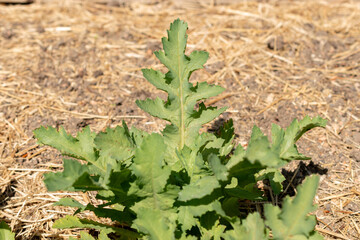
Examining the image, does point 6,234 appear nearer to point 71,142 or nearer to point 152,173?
point 71,142

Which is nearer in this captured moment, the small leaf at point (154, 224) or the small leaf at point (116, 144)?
the small leaf at point (154, 224)

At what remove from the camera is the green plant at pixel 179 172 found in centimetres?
162

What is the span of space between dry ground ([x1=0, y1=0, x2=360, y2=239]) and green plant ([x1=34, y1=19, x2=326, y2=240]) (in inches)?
25.4

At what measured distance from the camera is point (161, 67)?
11.5 ft

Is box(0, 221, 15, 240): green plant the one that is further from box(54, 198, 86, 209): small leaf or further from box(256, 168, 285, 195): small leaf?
box(256, 168, 285, 195): small leaf

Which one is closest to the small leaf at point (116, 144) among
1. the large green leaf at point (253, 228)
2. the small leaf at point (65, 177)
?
the small leaf at point (65, 177)

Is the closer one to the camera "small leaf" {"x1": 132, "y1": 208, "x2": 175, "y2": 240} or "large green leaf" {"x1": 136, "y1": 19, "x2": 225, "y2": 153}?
"small leaf" {"x1": 132, "y1": 208, "x2": 175, "y2": 240}

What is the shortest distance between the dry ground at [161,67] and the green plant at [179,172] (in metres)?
0.64

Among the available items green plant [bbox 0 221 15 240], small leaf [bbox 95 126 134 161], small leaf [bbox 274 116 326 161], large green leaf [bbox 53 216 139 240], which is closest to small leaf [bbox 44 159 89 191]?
small leaf [bbox 95 126 134 161]

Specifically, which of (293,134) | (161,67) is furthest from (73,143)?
(161,67)

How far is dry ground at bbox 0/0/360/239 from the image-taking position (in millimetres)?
2541

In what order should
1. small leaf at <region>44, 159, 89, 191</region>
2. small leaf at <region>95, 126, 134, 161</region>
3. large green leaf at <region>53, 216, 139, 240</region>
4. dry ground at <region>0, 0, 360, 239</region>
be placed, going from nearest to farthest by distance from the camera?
small leaf at <region>44, 159, 89, 191</region> → small leaf at <region>95, 126, 134, 161</region> → large green leaf at <region>53, 216, 139, 240</region> → dry ground at <region>0, 0, 360, 239</region>

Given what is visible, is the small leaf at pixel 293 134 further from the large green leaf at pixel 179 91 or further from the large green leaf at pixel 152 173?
the large green leaf at pixel 152 173

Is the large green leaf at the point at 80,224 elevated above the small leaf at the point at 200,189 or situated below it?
below
